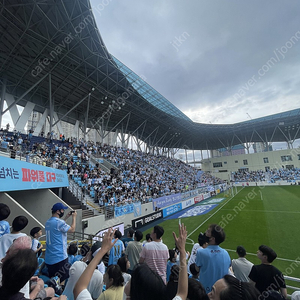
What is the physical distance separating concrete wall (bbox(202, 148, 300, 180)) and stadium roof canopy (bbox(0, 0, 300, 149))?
30.5 m

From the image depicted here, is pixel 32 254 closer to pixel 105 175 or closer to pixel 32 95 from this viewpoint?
pixel 105 175

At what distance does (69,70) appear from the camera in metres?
20.1

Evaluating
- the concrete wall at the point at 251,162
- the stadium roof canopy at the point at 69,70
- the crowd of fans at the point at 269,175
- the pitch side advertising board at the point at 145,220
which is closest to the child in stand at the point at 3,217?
the pitch side advertising board at the point at 145,220

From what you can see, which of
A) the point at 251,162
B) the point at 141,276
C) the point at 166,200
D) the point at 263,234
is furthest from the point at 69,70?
the point at 251,162

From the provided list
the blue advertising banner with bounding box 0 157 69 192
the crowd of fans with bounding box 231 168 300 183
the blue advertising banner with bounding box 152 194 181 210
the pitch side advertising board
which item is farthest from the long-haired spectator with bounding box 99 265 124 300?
the crowd of fans with bounding box 231 168 300 183

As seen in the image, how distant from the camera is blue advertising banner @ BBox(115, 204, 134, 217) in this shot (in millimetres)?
14535

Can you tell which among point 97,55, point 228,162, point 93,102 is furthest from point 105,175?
point 228,162

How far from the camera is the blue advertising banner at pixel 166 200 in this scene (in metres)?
19.7

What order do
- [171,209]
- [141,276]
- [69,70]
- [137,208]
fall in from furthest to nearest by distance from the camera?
[171,209] → [69,70] → [137,208] → [141,276]

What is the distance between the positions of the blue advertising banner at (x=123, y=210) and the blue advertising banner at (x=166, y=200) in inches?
159

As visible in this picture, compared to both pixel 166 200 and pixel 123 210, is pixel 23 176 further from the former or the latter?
pixel 166 200

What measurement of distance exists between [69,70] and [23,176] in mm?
15558

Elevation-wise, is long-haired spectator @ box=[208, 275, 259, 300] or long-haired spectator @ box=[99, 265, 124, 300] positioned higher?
long-haired spectator @ box=[208, 275, 259, 300]

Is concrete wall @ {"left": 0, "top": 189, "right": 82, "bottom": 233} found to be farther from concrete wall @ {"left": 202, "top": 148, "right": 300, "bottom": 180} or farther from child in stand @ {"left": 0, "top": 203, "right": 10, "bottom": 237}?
concrete wall @ {"left": 202, "top": 148, "right": 300, "bottom": 180}
